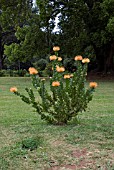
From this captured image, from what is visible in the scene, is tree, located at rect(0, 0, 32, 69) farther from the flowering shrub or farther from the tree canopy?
the flowering shrub

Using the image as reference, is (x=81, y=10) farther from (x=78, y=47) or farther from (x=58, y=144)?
(x=58, y=144)

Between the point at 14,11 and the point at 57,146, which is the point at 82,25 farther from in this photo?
the point at 57,146

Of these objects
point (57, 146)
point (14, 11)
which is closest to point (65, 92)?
point (57, 146)


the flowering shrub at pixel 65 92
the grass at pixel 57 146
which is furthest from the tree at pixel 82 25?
the grass at pixel 57 146

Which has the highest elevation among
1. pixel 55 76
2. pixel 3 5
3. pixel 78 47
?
pixel 3 5

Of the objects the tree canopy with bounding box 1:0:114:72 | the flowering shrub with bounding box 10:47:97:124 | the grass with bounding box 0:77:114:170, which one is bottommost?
the grass with bounding box 0:77:114:170

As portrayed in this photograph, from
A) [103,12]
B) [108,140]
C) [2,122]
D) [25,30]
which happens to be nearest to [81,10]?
[103,12]

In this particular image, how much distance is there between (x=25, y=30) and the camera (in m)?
17.8

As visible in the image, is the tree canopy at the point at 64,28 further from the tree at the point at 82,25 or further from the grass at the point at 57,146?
the grass at the point at 57,146

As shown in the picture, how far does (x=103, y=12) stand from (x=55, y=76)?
1190 centimetres

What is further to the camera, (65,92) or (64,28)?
(64,28)

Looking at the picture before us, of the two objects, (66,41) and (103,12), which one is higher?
(103,12)

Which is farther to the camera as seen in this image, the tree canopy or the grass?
the tree canopy

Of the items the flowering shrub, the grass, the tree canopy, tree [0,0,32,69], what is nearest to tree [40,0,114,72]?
the tree canopy
